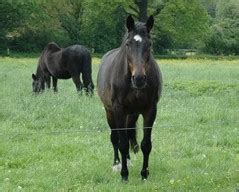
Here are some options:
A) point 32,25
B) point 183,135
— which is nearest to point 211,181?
point 183,135

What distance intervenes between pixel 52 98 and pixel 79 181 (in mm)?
6627

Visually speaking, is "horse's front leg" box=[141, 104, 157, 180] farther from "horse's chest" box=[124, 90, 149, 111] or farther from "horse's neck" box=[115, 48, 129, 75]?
"horse's neck" box=[115, 48, 129, 75]

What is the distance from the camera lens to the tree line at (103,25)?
41.6 m

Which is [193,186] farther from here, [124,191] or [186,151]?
[186,151]

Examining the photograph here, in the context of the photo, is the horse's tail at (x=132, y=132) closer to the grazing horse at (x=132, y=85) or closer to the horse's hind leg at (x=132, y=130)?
the horse's hind leg at (x=132, y=130)

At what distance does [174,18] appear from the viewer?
4378cm

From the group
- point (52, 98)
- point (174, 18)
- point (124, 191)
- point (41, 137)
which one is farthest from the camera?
point (174, 18)

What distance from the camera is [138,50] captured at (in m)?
5.93

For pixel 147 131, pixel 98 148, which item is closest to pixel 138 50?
pixel 147 131

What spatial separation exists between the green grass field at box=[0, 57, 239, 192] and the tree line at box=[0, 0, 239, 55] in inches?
1142

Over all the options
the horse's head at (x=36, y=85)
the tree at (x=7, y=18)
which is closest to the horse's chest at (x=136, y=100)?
the horse's head at (x=36, y=85)

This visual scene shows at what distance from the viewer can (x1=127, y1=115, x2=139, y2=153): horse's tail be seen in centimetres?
730

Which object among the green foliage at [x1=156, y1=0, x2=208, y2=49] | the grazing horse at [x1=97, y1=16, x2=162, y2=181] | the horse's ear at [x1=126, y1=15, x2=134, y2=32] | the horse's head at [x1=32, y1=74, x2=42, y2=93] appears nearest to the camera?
the grazing horse at [x1=97, y1=16, x2=162, y2=181]

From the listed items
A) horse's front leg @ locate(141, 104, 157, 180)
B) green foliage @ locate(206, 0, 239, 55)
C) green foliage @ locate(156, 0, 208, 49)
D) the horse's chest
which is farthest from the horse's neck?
green foliage @ locate(206, 0, 239, 55)
